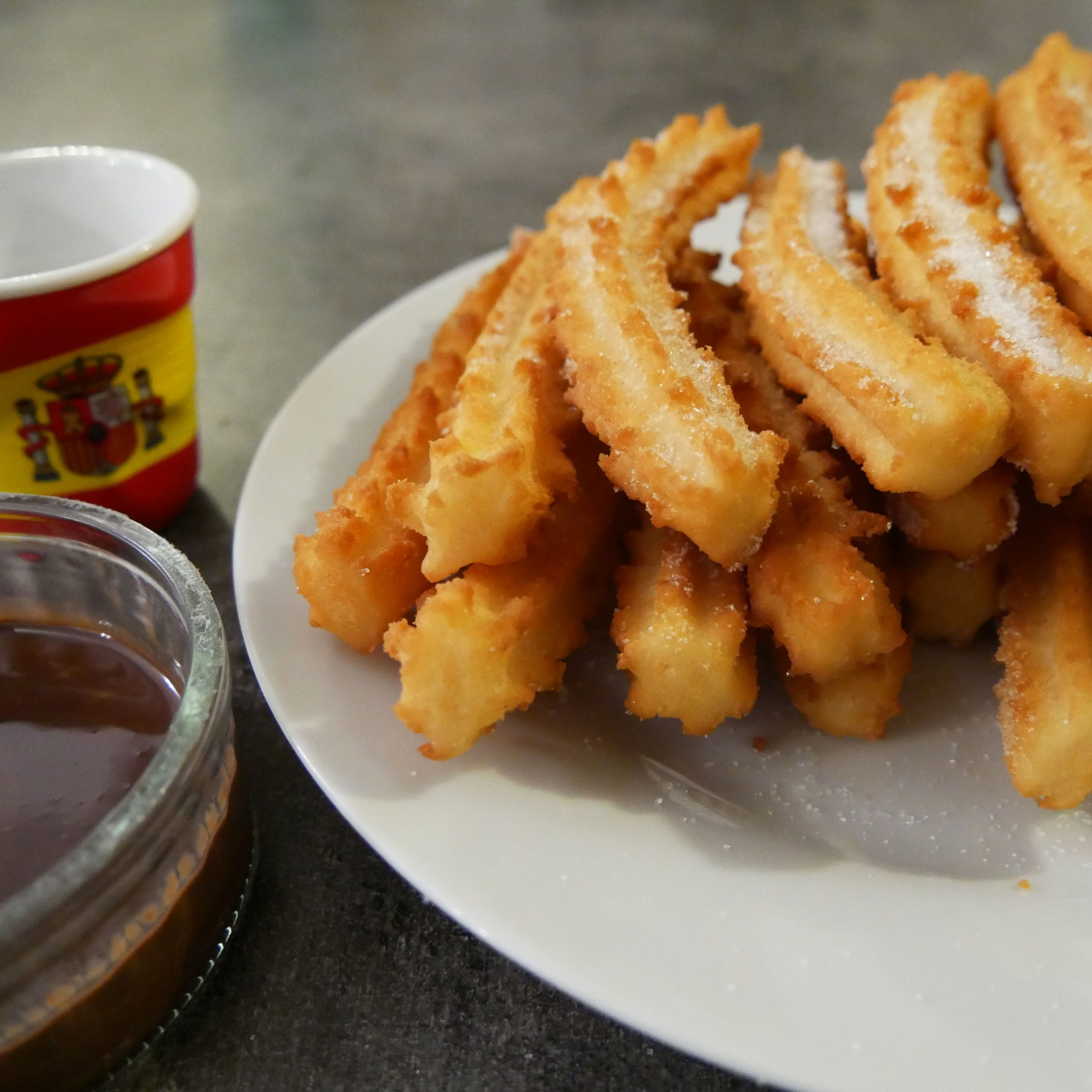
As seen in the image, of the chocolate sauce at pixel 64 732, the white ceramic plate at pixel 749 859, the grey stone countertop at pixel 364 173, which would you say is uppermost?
the chocolate sauce at pixel 64 732

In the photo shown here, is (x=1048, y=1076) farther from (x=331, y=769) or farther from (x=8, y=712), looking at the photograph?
(x=8, y=712)

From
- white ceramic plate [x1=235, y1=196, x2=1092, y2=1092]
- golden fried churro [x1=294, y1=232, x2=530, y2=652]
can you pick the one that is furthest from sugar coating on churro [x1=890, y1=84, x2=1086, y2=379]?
golden fried churro [x1=294, y1=232, x2=530, y2=652]

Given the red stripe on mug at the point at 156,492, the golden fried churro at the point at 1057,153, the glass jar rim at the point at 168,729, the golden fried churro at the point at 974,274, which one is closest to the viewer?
the glass jar rim at the point at 168,729

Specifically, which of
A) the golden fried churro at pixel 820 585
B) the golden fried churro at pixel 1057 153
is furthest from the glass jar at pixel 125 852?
the golden fried churro at pixel 1057 153

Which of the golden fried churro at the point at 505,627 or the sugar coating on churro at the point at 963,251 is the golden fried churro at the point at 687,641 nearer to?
the golden fried churro at the point at 505,627

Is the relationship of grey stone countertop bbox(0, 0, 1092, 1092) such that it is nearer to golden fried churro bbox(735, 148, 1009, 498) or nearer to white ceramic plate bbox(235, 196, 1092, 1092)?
white ceramic plate bbox(235, 196, 1092, 1092)

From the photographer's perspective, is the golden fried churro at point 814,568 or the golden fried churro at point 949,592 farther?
the golden fried churro at point 949,592

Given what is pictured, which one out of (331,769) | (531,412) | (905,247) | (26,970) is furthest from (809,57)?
(26,970)
